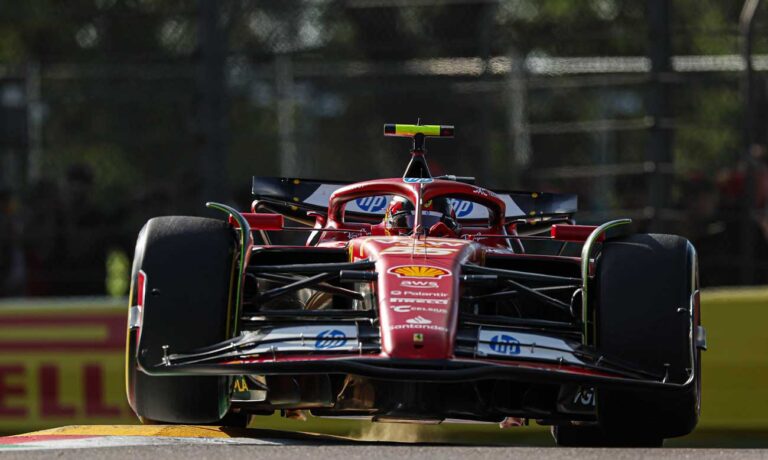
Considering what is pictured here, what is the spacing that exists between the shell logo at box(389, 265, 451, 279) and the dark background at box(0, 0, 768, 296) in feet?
15.2

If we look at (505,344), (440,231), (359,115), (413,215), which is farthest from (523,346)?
(359,115)

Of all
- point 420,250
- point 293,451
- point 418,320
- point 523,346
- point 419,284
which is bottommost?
point 293,451

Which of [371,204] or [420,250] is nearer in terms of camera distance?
[420,250]

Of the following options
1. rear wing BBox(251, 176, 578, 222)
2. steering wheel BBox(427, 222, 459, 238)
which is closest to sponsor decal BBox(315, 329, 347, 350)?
steering wheel BBox(427, 222, 459, 238)

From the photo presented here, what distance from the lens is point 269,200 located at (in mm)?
8758

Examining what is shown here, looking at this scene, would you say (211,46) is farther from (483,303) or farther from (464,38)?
(483,303)

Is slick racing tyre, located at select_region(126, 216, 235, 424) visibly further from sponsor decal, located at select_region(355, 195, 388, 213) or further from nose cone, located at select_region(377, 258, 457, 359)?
sponsor decal, located at select_region(355, 195, 388, 213)

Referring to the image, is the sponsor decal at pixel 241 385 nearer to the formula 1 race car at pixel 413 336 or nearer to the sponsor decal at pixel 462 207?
the formula 1 race car at pixel 413 336

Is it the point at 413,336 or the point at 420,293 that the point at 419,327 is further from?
the point at 420,293

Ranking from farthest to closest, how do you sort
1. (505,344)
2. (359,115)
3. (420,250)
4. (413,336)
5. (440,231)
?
(359,115) < (440,231) < (420,250) < (505,344) < (413,336)

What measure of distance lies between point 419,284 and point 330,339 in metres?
0.43

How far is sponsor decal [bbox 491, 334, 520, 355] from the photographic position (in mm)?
6152

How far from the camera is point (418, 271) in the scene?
256 inches

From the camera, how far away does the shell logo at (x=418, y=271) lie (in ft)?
21.2
